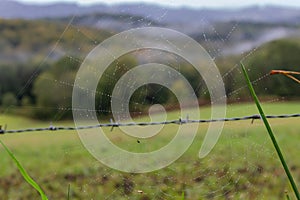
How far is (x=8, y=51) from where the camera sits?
3450 centimetres

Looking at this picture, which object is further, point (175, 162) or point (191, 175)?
point (175, 162)

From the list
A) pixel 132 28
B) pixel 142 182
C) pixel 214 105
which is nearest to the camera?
pixel 132 28

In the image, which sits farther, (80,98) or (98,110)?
(98,110)

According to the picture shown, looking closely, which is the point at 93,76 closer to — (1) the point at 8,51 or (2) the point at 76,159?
(2) the point at 76,159

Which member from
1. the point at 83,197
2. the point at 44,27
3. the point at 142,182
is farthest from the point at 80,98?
the point at 44,27

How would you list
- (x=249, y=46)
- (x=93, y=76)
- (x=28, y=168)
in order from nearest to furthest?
(x=93, y=76) → (x=249, y=46) → (x=28, y=168)

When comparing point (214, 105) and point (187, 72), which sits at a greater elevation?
point (187, 72)

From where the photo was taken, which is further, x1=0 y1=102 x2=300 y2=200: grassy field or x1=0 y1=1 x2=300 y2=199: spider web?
x1=0 y1=102 x2=300 y2=200: grassy field

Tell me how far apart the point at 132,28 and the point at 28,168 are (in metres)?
5.22

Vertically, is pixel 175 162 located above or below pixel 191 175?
above

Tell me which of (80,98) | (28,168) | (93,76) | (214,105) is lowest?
(214,105)

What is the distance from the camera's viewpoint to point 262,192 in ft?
11.7

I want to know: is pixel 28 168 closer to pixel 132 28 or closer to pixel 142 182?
pixel 142 182

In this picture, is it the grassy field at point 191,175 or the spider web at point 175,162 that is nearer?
the spider web at point 175,162
